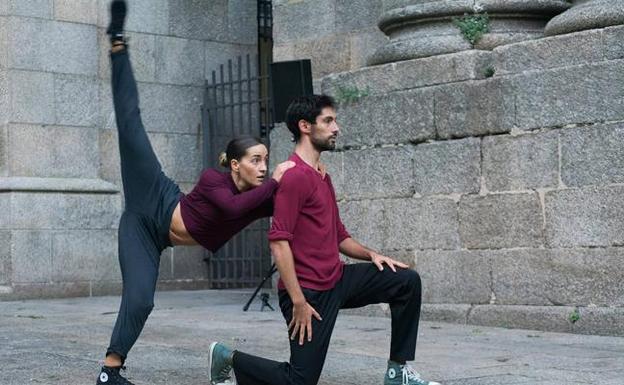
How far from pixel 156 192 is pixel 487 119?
461 cm

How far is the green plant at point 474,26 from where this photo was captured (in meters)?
10.9

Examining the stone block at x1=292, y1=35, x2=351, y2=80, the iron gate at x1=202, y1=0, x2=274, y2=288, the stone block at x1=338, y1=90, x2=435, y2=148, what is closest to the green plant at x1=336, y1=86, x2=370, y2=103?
the stone block at x1=338, y1=90, x2=435, y2=148

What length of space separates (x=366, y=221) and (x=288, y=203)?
5.43m

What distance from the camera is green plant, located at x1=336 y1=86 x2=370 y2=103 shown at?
37.8 ft

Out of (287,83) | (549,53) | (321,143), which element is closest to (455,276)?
(549,53)

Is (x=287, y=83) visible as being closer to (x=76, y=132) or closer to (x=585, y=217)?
(x=76, y=132)

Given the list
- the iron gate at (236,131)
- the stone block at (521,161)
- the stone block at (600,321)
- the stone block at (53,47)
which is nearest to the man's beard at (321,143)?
the stone block at (600,321)

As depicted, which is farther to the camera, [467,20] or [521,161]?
[467,20]

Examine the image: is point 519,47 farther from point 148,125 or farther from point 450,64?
point 148,125

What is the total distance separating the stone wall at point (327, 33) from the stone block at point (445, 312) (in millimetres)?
2831

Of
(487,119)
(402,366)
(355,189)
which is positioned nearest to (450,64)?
(487,119)

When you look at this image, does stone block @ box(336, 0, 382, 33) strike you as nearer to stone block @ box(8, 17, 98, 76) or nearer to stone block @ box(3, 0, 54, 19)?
stone block @ box(8, 17, 98, 76)

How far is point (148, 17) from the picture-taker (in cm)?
1502

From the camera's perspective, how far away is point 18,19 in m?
13.7
